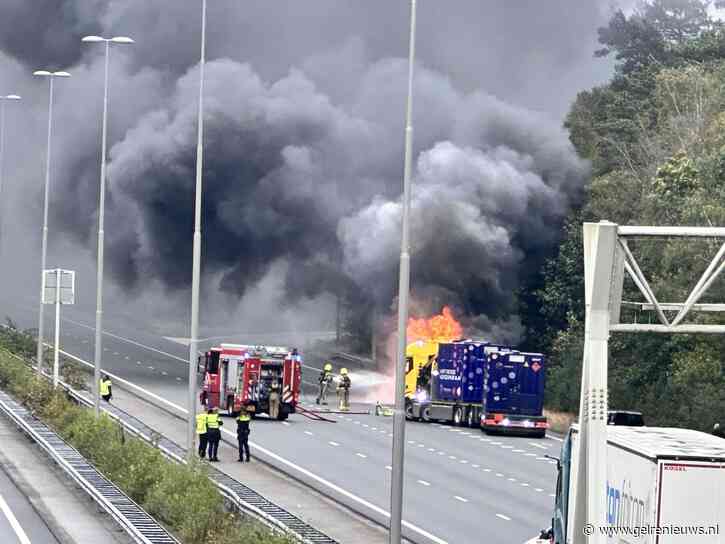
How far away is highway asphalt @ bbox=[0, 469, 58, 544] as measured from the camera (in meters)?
31.6

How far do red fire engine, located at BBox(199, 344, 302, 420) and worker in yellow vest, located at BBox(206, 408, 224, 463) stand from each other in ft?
43.1

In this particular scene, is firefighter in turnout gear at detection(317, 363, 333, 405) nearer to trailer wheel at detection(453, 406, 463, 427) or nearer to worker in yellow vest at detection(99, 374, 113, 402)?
trailer wheel at detection(453, 406, 463, 427)

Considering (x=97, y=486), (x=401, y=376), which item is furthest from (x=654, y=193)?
(x=401, y=376)

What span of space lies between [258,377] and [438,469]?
14.1 metres

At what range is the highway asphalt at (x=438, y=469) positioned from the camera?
36500mm

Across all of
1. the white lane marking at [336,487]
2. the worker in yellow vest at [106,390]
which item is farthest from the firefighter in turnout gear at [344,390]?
the worker in yellow vest at [106,390]

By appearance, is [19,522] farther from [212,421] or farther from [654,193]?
[654,193]

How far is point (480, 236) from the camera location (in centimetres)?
7462

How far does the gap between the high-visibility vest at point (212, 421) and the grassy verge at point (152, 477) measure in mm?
2049

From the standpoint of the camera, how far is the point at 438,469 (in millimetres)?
47125

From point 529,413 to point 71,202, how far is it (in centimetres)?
3749

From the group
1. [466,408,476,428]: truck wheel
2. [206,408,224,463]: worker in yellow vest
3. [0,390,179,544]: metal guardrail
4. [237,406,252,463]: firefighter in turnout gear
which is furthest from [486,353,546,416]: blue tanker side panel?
[206,408,224,463]: worker in yellow vest

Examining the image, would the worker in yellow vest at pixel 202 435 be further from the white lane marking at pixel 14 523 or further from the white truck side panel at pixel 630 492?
the white truck side panel at pixel 630 492

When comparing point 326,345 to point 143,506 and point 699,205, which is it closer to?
point 699,205
